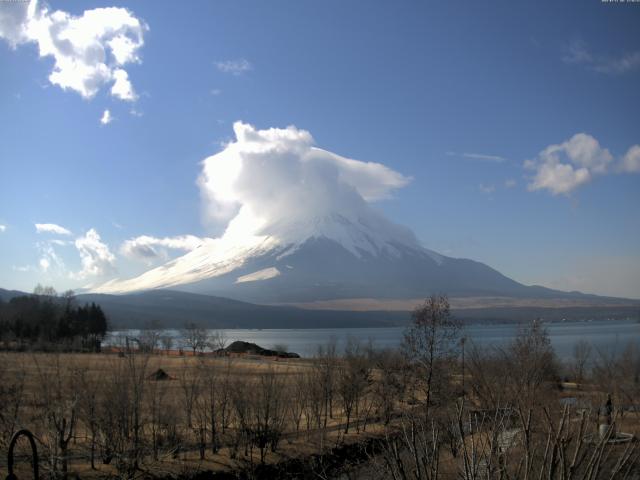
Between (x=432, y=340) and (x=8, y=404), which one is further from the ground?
(x=432, y=340)

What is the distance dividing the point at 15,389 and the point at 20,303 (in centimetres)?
10247

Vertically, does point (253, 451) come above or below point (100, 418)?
below

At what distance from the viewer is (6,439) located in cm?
2028

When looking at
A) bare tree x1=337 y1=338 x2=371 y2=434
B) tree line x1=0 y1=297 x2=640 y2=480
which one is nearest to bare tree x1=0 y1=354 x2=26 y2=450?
tree line x1=0 y1=297 x2=640 y2=480

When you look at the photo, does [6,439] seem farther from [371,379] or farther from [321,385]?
[371,379]

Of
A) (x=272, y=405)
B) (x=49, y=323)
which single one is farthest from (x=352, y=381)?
(x=49, y=323)

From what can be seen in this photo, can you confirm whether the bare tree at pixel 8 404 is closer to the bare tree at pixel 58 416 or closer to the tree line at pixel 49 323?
the bare tree at pixel 58 416

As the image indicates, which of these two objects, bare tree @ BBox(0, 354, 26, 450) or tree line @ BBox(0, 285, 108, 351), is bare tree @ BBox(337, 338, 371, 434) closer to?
bare tree @ BBox(0, 354, 26, 450)

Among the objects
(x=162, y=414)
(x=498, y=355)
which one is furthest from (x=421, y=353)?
(x=162, y=414)

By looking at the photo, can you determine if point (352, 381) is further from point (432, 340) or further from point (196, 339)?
point (196, 339)

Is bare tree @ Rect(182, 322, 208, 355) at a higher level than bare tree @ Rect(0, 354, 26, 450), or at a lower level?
lower

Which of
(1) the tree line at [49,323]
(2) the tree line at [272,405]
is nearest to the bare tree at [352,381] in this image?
(2) the tree line at [272,405]

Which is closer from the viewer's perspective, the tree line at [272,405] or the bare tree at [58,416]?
the bare tree at [58,416]

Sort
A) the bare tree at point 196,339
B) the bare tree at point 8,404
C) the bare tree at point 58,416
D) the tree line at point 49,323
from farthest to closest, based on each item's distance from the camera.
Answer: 1. the tree line at point 49,323
2. the bare tree at point 196,339
3. the bare tree at point 8,404
4. the bare tree at point 58,416
